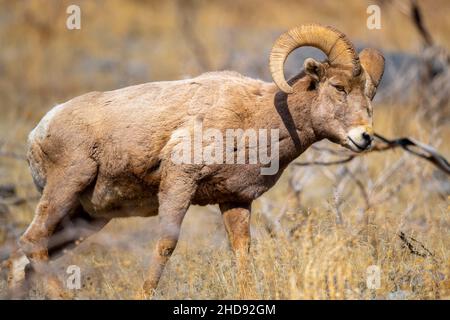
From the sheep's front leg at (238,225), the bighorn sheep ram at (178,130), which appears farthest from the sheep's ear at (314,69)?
the sheep's front leg at (238,225)

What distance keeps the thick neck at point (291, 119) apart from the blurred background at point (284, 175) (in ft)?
1.73

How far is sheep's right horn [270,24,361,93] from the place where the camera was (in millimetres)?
6582

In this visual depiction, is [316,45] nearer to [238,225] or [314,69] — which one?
[314,69]

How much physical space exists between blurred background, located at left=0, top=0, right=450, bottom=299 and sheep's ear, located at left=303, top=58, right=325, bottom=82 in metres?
1.02

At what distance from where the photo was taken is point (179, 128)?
6.72 m

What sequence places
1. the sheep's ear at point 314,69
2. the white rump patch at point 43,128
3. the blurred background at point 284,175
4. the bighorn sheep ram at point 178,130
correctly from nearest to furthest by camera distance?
the blurred background at point 284,175 < the bighorn sheep ram at point 178,130 < the sheep's ear at point 314,69 < the white rump patch at point 43,128

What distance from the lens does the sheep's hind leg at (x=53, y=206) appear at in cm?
697

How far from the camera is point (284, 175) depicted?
509 inches

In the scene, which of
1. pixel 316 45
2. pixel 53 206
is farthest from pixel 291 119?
pixel 53 206

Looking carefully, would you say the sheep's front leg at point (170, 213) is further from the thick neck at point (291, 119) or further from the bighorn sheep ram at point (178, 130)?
the thick neck at point (291, 119)

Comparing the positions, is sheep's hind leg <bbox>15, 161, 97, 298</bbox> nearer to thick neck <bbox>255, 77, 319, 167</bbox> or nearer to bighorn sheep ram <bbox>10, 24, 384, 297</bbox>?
bighorn sheep ram <bbox>10, 24, 384, 297</bbox>
